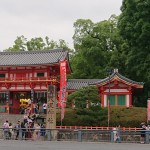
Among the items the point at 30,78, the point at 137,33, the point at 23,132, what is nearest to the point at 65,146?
the point at 23,132

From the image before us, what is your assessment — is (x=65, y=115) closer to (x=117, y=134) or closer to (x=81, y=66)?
(x=117, y=134)

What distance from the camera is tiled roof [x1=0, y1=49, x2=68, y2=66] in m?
55.3

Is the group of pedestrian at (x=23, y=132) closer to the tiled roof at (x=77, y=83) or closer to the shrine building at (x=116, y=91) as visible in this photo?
the shrine building at (x=116, y=91)

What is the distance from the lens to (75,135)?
3136cm

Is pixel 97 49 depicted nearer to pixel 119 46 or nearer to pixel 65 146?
pixel 119 46

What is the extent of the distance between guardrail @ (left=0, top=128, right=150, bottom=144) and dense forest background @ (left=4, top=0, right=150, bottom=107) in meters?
18.5

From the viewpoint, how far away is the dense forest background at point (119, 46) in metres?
48.6

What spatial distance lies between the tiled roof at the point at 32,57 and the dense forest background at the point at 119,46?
4785mm

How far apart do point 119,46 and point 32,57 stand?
40.6ft

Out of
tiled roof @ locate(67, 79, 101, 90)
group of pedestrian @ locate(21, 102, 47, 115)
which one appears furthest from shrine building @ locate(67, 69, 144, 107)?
group of pedestrian @ locate(21, 102, 47, 115)

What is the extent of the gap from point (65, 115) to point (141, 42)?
13408 mm

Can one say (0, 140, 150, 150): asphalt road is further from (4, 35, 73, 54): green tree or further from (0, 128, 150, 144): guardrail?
(4, 35, 73, 54): green tree

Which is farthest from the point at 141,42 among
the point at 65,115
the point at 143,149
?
the point at 143,149

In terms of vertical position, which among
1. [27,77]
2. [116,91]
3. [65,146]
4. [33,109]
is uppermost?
[27,77]
